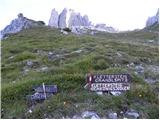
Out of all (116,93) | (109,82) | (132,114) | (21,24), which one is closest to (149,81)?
(116,93)

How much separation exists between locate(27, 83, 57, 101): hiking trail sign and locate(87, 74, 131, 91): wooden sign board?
126 cm

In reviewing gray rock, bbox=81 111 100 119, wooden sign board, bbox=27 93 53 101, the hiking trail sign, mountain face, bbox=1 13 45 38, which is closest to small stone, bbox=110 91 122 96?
gray rock, bbox=81 111 100 119

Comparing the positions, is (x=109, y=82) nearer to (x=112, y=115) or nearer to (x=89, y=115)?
(x=112, y=115)

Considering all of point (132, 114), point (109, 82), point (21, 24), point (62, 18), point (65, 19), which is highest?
point (109, 82)

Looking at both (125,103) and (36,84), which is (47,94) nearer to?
(36,84)

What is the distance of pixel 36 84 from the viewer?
1305 centimetres

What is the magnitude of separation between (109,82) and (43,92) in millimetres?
2137

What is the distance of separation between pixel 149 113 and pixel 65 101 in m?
2.57

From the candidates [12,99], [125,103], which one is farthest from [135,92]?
[12,99]

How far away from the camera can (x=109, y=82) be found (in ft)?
39.2

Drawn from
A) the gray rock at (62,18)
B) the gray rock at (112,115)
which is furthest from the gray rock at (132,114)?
the gray rock at (62,18)

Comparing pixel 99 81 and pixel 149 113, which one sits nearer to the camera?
pixel 149 113

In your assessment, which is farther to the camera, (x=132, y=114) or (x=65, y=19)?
(x=65, y=19)

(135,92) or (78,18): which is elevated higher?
(135,92)
